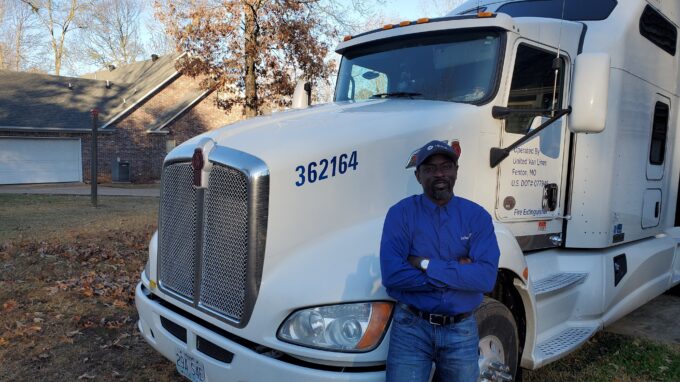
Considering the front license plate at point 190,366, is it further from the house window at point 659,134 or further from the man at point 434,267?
the house window at point 659,134

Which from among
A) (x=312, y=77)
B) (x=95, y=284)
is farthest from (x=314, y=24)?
(x=95, y=284)

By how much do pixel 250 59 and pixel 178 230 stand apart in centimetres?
1232

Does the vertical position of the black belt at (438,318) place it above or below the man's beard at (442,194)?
below

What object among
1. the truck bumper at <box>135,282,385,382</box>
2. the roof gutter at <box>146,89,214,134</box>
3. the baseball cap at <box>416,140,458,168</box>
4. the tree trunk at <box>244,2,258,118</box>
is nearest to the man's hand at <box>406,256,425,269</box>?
the baseball cap at <box>416,140,458,168</box>

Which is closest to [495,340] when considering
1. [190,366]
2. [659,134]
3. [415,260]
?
[415,260]

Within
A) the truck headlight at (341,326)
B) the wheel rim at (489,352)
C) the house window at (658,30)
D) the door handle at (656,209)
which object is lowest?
the wheel rim at (489,352)

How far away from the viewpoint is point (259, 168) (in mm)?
2807

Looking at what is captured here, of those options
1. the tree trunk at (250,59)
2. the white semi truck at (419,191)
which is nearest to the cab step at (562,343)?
the white semi truck at (419,191)

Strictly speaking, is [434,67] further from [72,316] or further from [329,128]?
[72,316]

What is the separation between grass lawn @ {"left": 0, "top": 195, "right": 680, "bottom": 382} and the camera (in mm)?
4387

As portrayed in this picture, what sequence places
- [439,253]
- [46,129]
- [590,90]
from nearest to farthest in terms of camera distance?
1. [439,253]
2. [590,90]
3. [46,129]

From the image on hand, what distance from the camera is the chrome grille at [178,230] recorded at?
10.6 feet

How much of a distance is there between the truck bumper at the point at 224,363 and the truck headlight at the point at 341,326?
127 millimetres

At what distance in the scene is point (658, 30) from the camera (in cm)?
556
